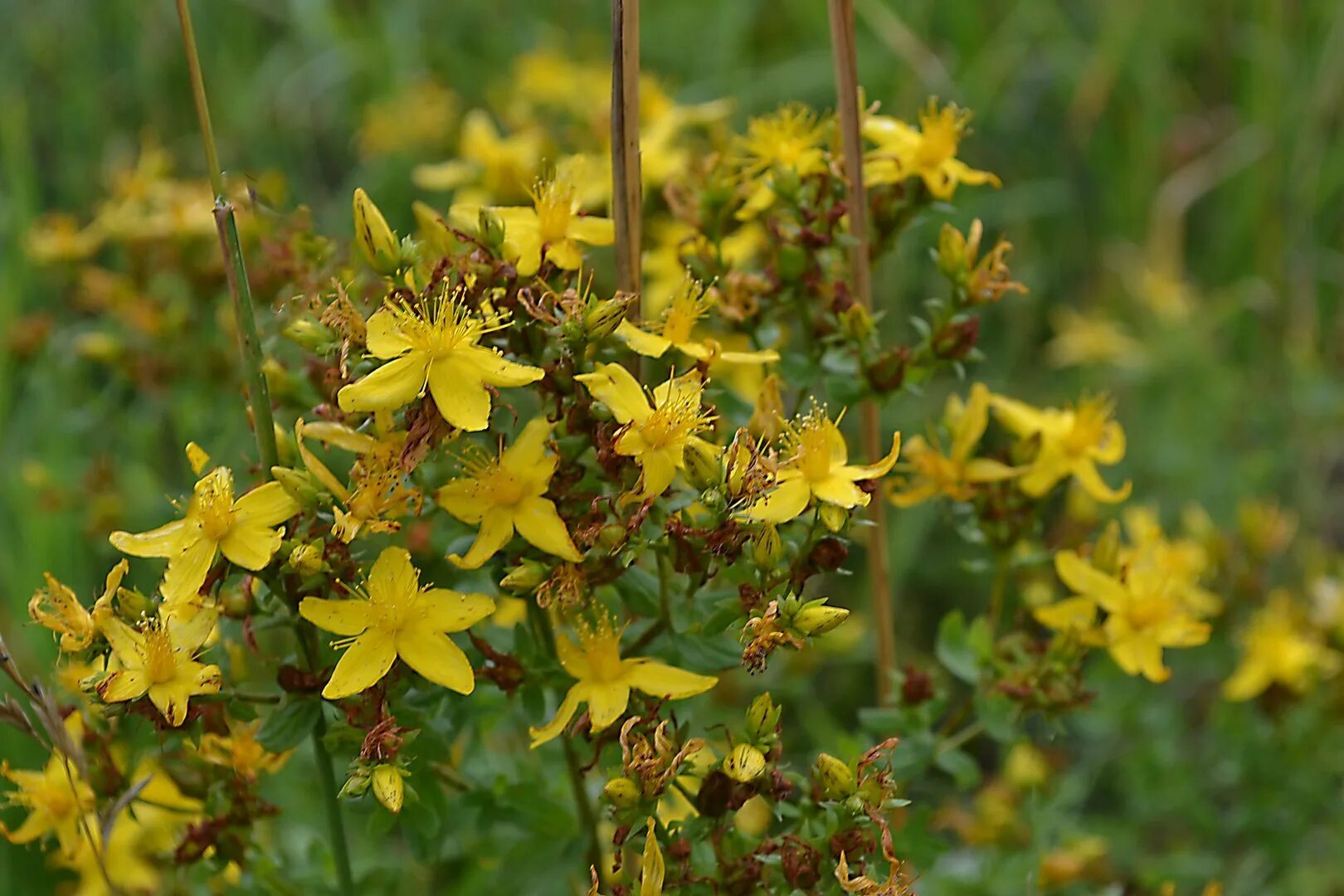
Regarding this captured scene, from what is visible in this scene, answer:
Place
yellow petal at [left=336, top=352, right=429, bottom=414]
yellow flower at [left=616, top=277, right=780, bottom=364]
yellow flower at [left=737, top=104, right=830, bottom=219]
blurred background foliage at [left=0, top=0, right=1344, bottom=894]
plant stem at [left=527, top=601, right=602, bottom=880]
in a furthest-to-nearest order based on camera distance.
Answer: blurred background foliage at [left=0, top=0, right=1344, bottom=894] → yellow flower at [left=737, top=104, right=830, bottom=219] → plant stem at [left=527, top=601, right=602, bottom=880] → yellow flower at [left=616, top=277, right=780, bottom=364] → yellow petal at [left=336, top=352, right=429, bottom=414]

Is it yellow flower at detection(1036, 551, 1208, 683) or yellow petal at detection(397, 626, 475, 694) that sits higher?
yellow petal at detection(397, 626, 475, 694)

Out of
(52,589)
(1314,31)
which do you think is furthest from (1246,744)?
(1314,31)

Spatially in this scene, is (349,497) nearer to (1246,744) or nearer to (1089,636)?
(1089,636)

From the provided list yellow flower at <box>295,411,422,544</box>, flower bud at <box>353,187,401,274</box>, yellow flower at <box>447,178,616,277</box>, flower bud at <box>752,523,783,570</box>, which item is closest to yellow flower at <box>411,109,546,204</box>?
yellow flower at <box>447,178,616,277</box>

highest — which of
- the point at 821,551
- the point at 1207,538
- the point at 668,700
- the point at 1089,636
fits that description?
the point at 821,551

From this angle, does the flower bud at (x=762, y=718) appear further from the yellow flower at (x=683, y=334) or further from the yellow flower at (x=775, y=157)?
the yellow flower at (x=775, y=157)

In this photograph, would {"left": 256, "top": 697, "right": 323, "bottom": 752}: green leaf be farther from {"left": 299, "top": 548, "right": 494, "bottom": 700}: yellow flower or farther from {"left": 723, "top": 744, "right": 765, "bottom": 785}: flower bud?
{"left": 723, "top": 744, "right": 765, "bottom": 785}: flower bud
